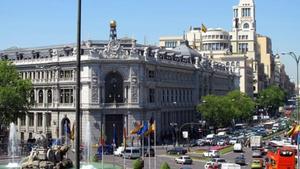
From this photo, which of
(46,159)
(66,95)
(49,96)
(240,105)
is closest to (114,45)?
(66,95)

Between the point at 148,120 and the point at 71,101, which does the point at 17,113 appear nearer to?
the point at 71,101

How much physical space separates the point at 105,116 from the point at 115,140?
4.17 metres

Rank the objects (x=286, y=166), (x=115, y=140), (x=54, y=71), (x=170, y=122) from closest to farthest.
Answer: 1. (x=286, y=166)
2. (x=115, y=140)
3. (x=54, y=71)
4. (x=170, y=122)

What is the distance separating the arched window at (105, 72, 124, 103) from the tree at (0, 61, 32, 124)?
13191 mm

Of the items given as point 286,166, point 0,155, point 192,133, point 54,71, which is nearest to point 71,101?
point 54,71

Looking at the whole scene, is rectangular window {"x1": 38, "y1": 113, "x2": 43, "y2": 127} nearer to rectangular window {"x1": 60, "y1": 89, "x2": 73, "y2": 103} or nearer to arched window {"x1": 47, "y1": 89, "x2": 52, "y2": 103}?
arched window {"x1": 47, "y1": 89, "x2": 52, "y2": 103}

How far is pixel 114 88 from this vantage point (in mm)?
96625

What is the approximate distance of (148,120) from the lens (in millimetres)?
99375

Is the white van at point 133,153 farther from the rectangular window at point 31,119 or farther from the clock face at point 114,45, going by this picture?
the rectangular window at point 31,119

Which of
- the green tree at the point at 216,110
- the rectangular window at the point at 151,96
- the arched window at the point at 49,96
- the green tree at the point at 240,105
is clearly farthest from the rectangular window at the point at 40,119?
the green tree at the point at 240,105

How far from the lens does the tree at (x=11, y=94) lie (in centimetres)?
8475

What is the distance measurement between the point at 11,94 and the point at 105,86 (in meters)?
17.1

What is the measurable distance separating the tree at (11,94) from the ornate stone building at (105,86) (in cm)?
1139

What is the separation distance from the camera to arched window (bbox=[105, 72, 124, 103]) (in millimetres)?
96500
